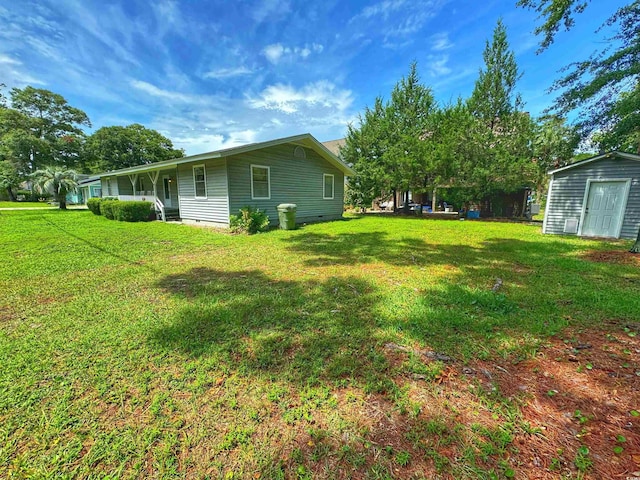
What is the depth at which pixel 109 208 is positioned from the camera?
44.2 feet

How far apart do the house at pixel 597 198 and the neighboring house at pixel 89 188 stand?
1432 inches

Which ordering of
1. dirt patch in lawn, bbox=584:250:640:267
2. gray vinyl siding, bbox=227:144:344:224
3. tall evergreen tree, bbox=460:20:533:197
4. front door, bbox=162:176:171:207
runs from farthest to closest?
front door, bbox=162:176:171:207, tall evergreen tree, bbox=460:20:533:197, gray vinyl siding, bbox=227:144:344:224, dirt patch in lawn, bbox=584:250:640:267

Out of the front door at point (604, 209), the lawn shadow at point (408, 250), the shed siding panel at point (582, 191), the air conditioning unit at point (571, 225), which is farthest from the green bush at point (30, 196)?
the front door at point (604, 209)

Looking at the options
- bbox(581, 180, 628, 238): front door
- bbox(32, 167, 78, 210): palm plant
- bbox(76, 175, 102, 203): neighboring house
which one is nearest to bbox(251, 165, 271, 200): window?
bbox(581, 180, 628, 238): front door

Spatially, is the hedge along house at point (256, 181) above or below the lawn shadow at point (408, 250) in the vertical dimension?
above

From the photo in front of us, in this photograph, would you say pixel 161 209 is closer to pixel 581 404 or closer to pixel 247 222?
pixel 247 222

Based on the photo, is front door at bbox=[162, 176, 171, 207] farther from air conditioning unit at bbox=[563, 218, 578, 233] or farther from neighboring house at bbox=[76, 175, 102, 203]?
air conditioning unit at bbox=[563, 218, 578, 233]

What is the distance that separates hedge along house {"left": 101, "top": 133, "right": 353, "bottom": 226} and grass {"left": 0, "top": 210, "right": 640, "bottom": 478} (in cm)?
564

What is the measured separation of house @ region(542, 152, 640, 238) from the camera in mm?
8320

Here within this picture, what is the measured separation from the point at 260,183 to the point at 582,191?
12.0 metres

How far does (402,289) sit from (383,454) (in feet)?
9.14

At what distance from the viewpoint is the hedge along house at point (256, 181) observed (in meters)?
10.2

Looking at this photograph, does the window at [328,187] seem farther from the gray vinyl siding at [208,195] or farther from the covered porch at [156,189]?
the covered porch at [156,189]

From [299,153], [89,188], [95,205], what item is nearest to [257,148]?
[299,153]
